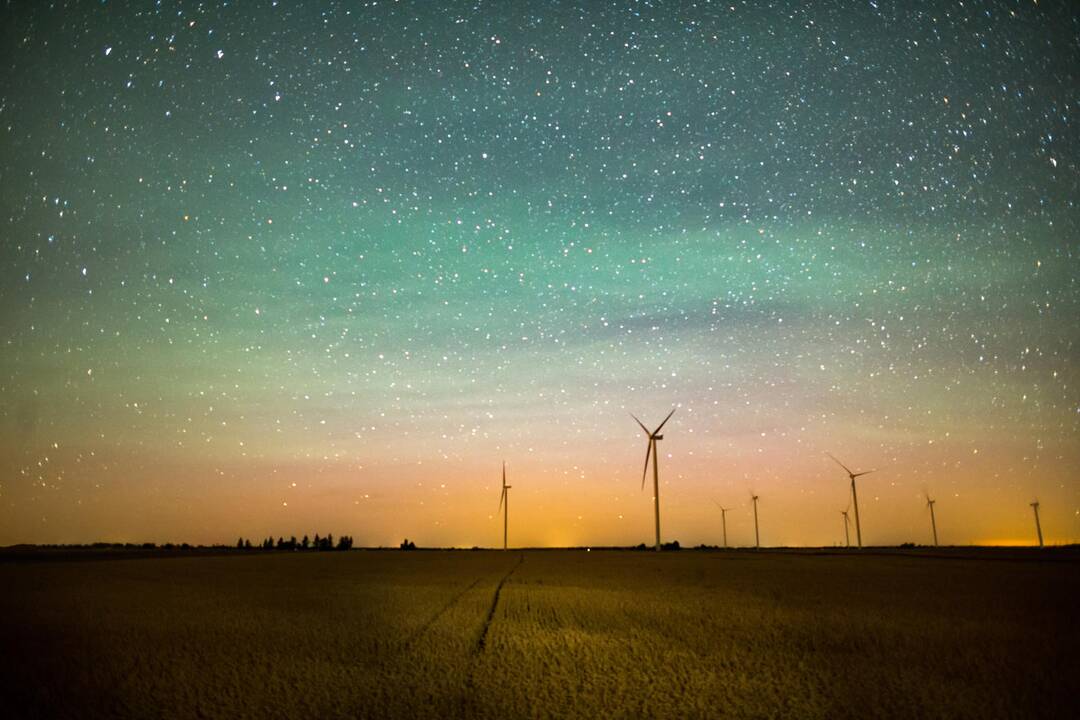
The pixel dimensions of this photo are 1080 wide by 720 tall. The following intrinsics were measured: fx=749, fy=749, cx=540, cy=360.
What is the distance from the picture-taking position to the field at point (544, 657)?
26.6 feet

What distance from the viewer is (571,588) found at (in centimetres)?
2416

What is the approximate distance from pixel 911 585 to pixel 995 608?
8.59 m

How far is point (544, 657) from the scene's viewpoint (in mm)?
10727

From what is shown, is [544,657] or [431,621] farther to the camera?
[431,621]

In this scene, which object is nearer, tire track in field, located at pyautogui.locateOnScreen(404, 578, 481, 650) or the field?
the field

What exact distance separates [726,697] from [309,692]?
15.6ft

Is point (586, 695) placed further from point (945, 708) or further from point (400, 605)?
point (400, 605)

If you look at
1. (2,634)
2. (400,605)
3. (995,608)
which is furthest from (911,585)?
(2,634)

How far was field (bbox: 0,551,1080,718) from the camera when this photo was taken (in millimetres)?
8094

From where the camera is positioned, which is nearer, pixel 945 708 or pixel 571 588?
pixel 945 708

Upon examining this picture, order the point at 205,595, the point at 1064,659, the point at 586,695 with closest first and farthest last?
the point at 586,695
the point at 1064,659
the point at 205,595

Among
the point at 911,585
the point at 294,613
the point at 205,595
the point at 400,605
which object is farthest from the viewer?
the point at 911,585

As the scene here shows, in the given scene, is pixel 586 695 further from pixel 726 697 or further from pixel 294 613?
pixel 294 613

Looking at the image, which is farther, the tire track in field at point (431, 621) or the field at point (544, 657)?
the tire track in field at point (431, 621)
